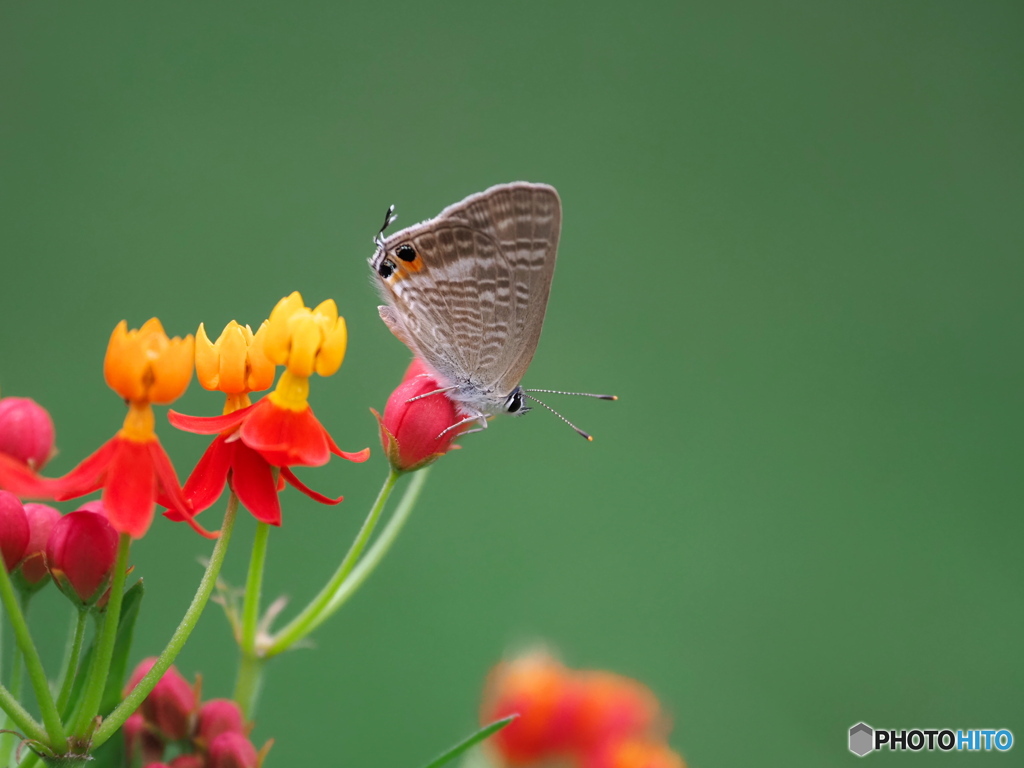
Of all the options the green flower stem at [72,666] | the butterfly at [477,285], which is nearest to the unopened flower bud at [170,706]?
the green flower stem at [72,666]

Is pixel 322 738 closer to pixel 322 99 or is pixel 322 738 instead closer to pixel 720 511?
pixel 720 511

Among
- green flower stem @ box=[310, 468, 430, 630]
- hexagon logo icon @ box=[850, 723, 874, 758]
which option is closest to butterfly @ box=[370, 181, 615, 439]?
green flower stem @ box=[310, 468, 430, 630]

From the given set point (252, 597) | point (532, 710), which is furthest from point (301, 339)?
Answer: point (532, 710)

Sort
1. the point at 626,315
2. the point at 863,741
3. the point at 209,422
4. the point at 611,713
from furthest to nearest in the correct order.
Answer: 1. the point at 626,315
2. the point at 863,741
3. the point at 611,713
4. the point at 209,422

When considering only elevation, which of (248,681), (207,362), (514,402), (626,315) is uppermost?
(626,315)

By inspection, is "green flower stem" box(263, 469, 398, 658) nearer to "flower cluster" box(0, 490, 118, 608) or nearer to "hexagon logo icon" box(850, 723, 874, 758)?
"flower cluster" box(0, 490, 118, 608)

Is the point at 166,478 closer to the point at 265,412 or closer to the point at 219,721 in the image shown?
the point at 265,412
